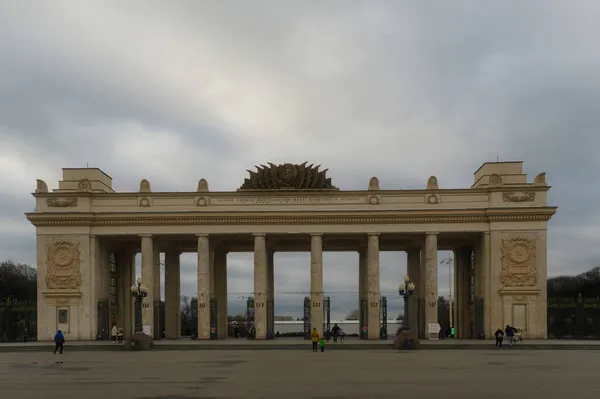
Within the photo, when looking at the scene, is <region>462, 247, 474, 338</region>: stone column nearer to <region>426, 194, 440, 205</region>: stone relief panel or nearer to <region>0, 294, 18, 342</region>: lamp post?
<region>426, 194, 440, 205</region>: stone relief panel

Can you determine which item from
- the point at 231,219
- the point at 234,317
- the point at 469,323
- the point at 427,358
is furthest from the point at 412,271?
the point at 234,317

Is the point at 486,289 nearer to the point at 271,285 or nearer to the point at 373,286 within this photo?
the point at 373,286

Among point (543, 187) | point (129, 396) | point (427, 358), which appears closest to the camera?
point (129, 396)

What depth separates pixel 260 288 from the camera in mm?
55312

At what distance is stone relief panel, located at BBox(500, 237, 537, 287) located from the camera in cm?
5403

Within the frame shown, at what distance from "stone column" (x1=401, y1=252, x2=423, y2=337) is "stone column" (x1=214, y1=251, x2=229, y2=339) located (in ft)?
51.6

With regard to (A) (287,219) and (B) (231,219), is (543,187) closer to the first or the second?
(A) (287,219)

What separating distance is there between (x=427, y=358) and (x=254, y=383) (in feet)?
44.6

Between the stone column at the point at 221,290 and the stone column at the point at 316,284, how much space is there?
10.1m

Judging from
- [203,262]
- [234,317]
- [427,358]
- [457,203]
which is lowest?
[234,317]

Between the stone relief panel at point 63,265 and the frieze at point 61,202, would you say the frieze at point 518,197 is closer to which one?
the stone relief panel at point 63,265

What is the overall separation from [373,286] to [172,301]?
17907 mm

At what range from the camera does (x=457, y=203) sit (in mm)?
55500

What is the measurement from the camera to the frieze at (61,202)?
55.7 meters
